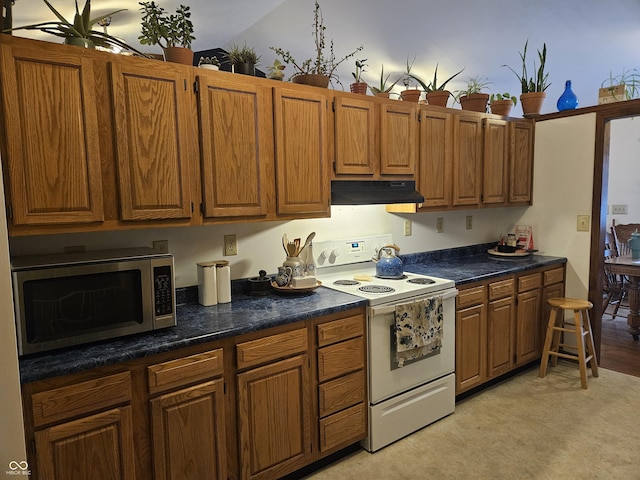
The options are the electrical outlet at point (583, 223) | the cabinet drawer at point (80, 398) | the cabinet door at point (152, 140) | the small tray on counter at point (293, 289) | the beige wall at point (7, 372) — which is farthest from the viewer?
the electrical outlet at point (583, 223)

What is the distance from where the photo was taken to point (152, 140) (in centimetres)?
184

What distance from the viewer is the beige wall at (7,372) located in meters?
1.08

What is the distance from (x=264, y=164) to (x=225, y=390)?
3.72ft

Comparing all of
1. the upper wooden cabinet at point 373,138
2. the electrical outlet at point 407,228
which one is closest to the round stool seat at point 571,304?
the electrical outlet at point 407,228

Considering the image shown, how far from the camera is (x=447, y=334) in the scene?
2.65m

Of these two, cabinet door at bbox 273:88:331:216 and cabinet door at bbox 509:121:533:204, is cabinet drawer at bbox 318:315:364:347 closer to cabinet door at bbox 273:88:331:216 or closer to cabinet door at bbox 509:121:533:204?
cabinet door at bbox 273:88:331:216

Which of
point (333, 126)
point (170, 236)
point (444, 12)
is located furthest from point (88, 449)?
point (444, 12)

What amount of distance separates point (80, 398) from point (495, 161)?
10.6ft

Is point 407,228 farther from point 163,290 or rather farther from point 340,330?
point 163,290

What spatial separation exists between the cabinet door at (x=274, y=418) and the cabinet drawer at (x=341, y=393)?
0.33ft

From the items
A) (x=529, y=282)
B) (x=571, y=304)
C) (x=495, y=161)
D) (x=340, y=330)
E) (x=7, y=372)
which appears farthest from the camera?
(x=495, y=161)

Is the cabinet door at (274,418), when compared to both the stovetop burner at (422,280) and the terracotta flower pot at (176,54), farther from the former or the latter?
the terracotta flower pot at (176,54)

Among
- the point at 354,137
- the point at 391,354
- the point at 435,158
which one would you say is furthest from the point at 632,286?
the point at 354,137

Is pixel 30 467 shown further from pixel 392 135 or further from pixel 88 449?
pixel 392 135
